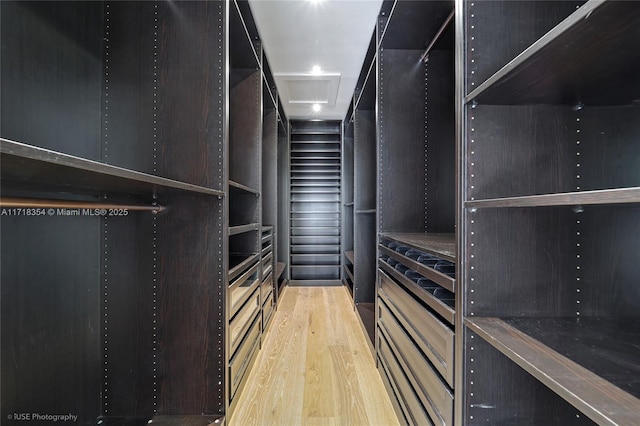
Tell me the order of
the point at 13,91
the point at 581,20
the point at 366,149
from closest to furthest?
1. the point at 581,20
2. the point at 13,91
3. the point at 366,149

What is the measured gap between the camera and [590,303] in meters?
1.01

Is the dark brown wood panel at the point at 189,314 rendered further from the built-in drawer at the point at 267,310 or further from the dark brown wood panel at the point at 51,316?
the built-in drawer at the point at 267,310

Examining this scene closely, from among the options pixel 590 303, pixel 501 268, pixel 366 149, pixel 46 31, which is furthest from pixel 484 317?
pixel 366 149

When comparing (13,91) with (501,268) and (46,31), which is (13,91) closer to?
(46,31)

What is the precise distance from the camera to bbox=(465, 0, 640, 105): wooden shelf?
64 centimetres

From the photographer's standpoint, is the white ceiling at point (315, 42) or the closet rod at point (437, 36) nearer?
the closet rod at point (437, 36)

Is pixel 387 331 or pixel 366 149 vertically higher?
pixel 366 149

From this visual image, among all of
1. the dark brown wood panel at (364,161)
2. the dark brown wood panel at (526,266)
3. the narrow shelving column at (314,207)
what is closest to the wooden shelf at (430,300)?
the dark brown wood panel at (526,266)

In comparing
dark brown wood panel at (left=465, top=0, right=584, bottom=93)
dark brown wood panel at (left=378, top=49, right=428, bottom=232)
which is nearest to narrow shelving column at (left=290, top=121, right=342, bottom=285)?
dark brown wood panel at (left=378, top=49, right=428, bottom=232)

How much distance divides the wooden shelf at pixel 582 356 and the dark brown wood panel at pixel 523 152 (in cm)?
39

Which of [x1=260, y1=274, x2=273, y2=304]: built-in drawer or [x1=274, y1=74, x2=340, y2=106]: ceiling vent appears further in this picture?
[x1=274, y1=74, x2=340, y2=106]: ceiling vent

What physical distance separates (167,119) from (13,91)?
57 centimetres

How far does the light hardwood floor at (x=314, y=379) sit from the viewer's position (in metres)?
1.74

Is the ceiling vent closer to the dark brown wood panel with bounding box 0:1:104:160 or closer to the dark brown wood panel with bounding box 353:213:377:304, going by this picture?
the dark brown wood panel with bounding box 353:213:377:304
